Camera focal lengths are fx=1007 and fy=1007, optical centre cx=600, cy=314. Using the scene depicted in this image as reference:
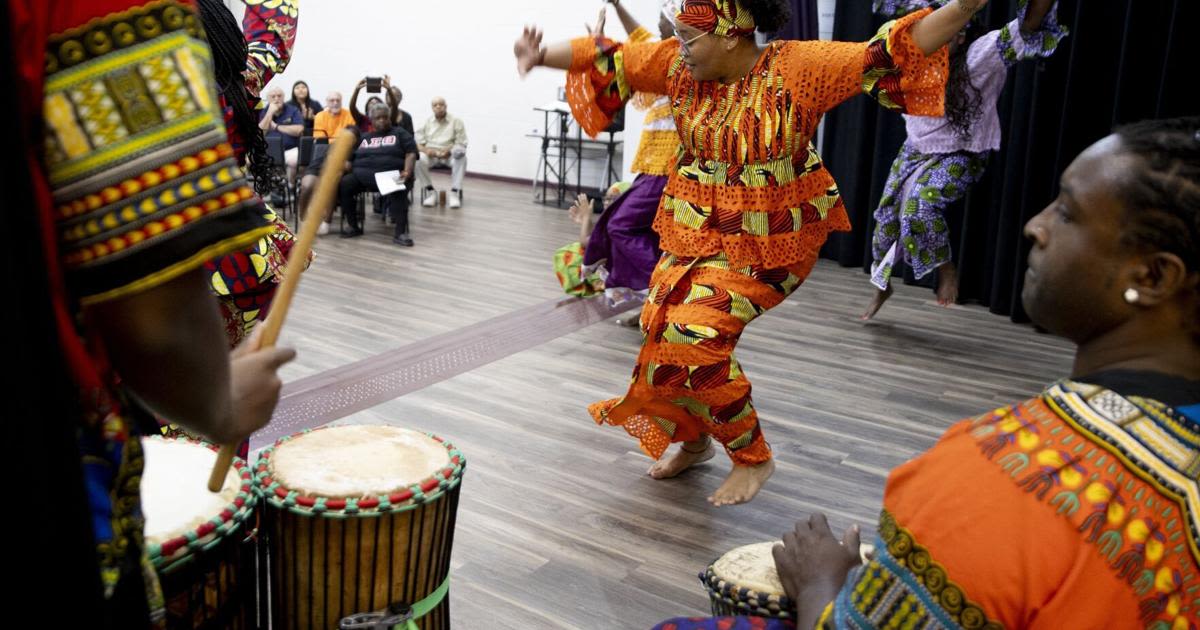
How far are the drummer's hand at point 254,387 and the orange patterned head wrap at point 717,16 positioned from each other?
215 centimetres

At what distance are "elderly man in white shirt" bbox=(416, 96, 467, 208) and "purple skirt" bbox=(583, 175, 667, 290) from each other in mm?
5241

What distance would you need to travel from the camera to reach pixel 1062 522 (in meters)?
1.11

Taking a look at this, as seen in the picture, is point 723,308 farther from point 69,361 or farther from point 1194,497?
point 69,361

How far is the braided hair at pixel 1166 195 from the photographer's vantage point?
3.65 ft

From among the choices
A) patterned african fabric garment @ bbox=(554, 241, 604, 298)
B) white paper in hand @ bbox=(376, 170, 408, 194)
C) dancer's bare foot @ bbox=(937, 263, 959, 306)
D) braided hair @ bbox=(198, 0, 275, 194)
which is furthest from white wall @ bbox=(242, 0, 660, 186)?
braided hair @ bbox=(198, 0, 275, 194)

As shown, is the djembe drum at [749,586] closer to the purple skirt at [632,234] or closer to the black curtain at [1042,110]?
the purple skirt at [632,234]

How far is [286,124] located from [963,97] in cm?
728

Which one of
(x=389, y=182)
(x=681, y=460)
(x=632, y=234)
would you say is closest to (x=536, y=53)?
(x=681, y=460)

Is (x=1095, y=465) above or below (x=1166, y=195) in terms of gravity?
below

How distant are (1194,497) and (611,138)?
386 inches

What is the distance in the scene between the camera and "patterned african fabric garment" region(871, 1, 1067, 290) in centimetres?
559

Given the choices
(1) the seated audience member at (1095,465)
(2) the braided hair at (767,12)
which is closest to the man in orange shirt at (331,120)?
(2) the braided hair at (767,12)

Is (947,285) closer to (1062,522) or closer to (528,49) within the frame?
(528,49)

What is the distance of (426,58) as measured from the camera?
13008 millimetres
